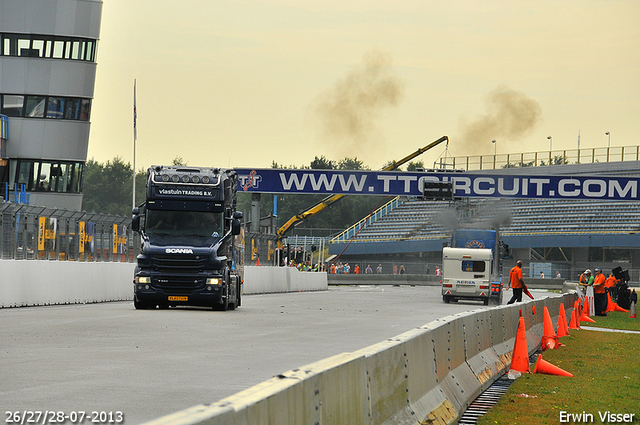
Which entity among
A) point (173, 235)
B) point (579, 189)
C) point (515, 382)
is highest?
point (579, 189)

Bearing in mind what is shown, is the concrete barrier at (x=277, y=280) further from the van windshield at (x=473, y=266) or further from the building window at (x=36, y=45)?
the building window at (x=36, y=45)

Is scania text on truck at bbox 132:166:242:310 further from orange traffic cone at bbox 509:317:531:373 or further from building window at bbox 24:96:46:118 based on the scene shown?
building window at bbox 24:96:46:118

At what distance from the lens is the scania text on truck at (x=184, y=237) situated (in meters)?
23.3

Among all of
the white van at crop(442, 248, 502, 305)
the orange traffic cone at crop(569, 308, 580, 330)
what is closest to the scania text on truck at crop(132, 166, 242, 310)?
the orange traffic cone at crop(569, 308, 580, 330)

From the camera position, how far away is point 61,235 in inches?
1038

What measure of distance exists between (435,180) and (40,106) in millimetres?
23246

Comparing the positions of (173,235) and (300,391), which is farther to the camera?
(173,235)

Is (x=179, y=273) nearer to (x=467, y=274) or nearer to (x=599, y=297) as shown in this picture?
(x=599, y=297)

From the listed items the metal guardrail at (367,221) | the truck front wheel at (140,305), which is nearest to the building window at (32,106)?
the truck front wheel at (140,305)

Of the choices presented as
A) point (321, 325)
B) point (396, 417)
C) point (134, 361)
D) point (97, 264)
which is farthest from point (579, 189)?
point (396, 417)

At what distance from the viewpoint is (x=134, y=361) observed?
12.1 meters

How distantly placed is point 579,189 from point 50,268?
34777 millimetres

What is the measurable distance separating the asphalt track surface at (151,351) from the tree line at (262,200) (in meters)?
116

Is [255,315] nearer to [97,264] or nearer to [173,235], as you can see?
[173,235]
